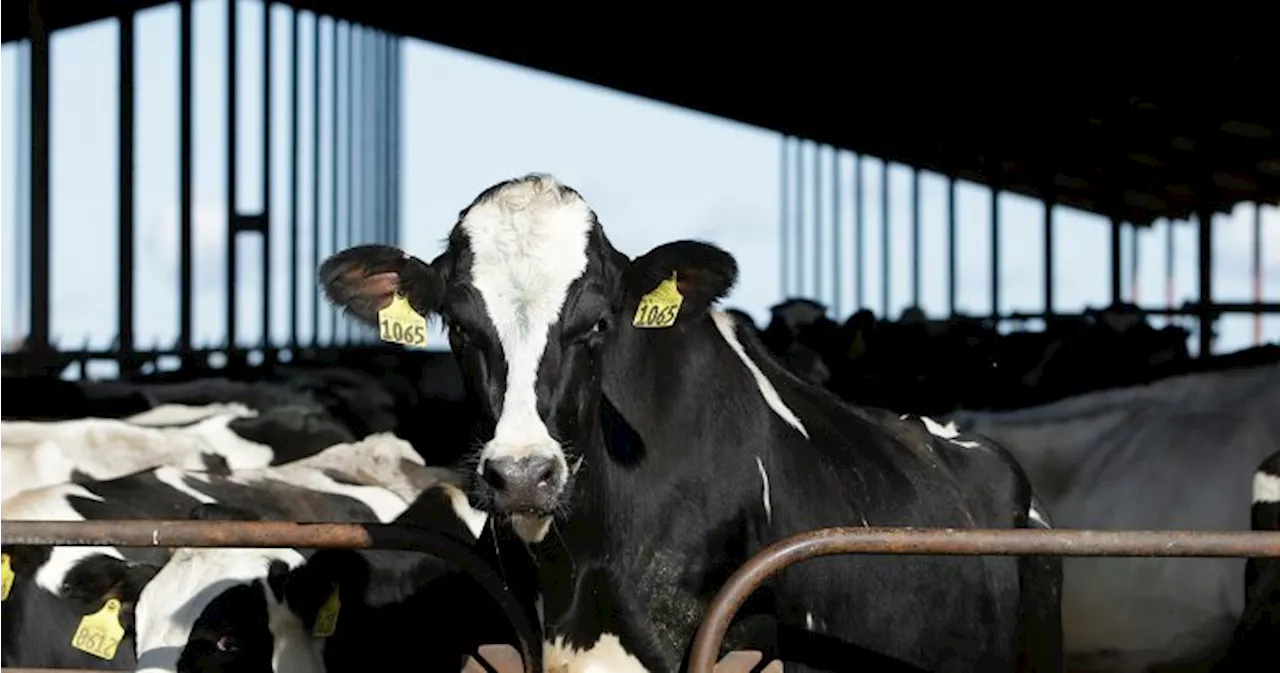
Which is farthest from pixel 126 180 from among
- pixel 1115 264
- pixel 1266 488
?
pixel 1266 488

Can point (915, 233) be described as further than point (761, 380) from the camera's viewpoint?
Yes

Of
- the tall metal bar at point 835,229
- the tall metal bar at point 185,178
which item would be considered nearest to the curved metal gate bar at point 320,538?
the tall metal bar at point 185,178

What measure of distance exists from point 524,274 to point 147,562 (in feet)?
7.82

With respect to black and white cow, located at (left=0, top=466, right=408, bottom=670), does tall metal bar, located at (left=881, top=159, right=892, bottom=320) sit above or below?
above

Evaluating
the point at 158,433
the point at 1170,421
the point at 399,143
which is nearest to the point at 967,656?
the point at 1170,421

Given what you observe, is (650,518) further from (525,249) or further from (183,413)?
(183,413)

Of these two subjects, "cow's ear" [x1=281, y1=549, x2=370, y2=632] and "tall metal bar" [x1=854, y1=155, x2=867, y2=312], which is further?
"tall metal bar" [x1=854, y1=155, x2=867, y2=312]

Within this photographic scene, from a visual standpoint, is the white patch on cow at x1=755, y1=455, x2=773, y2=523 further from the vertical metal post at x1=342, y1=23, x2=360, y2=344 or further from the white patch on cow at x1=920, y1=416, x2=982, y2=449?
the vertical metal post at x1=342, y1=23, x2=360, y2=344

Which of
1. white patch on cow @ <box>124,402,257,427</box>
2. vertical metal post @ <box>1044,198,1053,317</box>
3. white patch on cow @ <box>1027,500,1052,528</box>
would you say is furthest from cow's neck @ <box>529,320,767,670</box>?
vertical metal post @ <box>1044,198,1053,317</box>

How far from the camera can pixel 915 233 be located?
32250 mm

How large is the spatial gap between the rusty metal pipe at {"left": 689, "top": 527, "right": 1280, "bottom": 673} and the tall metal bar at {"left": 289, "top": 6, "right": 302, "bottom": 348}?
20.9 m

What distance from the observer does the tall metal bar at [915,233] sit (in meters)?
32.3

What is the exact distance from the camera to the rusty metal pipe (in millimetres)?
4406

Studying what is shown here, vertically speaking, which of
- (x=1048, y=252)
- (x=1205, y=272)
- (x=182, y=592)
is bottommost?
(x=182, y=592)
